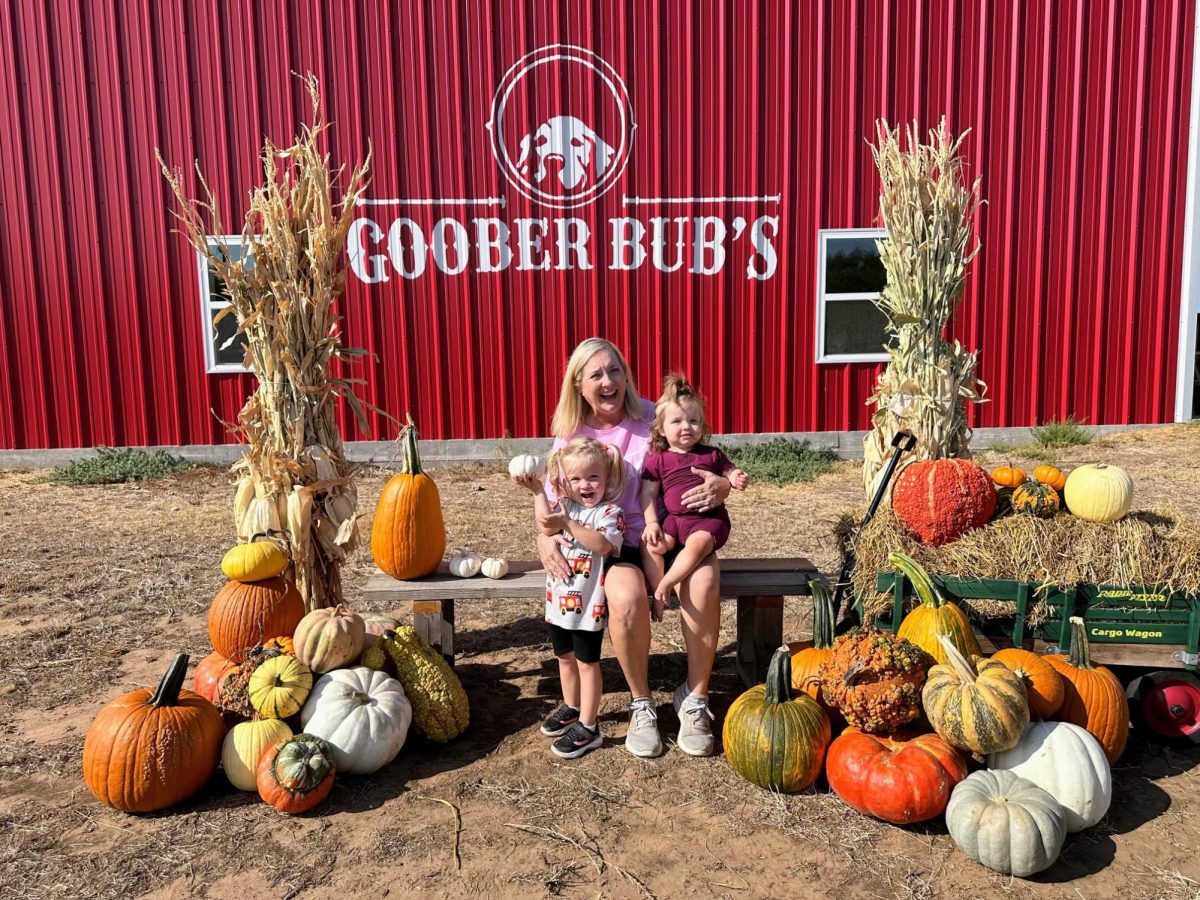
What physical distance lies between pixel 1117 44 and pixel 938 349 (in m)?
7.15

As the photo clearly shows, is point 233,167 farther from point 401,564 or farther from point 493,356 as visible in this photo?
point 401,564

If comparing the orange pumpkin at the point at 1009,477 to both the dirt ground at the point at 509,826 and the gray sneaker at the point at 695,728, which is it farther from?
the gray sneaker at the point at 695,728

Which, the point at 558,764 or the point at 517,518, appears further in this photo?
the point at 517,518

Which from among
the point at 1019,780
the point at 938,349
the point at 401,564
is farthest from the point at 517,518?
the point at 1019,780

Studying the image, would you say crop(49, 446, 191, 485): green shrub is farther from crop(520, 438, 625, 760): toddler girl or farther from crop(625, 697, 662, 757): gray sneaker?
crop(625, 697, 662, 757): gray sneaker

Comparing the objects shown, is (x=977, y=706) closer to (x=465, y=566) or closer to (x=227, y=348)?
(x=465, y=566)

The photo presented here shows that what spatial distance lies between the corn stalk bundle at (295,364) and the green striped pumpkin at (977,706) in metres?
2.64

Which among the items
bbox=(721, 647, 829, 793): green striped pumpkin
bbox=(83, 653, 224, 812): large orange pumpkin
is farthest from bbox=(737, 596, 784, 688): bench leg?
bbox=(83, 653, 224, 812): large orange pumpkin

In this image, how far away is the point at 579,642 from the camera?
3.55 m

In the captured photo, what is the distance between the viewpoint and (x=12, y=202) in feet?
30.5

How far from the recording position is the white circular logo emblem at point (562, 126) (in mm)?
9141

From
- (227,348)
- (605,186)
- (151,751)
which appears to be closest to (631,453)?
(151,751)

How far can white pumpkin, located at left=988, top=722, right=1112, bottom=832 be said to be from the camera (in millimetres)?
2812

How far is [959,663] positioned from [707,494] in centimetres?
112
